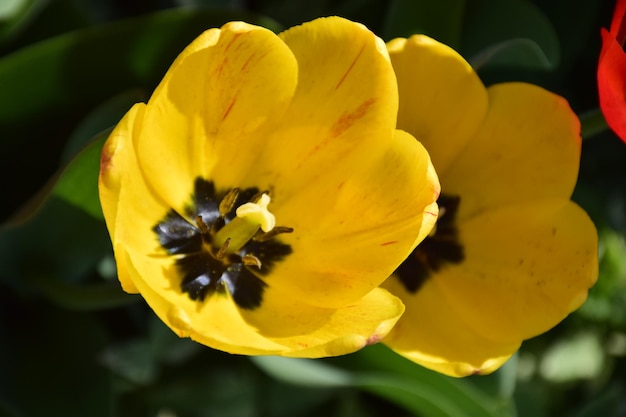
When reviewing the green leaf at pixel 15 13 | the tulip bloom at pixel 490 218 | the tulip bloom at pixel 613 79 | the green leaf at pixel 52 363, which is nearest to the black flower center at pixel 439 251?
the tulip bloom at pixel 490 218

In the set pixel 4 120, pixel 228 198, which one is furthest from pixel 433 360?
pixel 4 120

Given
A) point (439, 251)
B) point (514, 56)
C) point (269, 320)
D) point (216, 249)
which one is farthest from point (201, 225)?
point (514, 56)

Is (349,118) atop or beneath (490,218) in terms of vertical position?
atop

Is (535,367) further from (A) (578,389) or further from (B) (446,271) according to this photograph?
(B) (446,271)

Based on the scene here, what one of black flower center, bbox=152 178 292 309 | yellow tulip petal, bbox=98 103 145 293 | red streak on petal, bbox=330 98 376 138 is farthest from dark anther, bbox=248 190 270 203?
yellow tulip petal, bbox=98 103 145 293

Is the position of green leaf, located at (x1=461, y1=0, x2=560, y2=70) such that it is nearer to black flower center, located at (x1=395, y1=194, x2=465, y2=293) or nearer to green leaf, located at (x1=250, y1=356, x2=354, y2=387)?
black flower center, located at (x1=395, y1=194, x2=465, y2=293)

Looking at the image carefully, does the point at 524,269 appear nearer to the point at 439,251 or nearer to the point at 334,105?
the point at 439,251

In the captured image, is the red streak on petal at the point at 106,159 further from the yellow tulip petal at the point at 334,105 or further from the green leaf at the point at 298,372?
the green leaf at the point at 298,372
